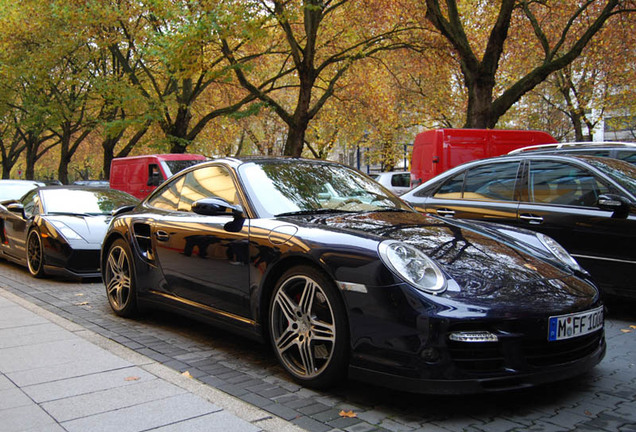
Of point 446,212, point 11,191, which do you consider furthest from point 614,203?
point 11,191

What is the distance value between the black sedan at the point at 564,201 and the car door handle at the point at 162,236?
9.16 feet

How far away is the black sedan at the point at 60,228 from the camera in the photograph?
821 centimetres

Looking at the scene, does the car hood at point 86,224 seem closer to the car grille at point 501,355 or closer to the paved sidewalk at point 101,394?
the paved sidewalk at point 101,394

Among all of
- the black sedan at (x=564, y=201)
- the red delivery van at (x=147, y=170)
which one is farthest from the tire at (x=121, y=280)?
the red delivery van at (x=147, y=170)

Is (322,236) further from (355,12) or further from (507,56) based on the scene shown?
(507,56)

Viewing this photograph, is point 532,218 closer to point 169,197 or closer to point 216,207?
point 216,207

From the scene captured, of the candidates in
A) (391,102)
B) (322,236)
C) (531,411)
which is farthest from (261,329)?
(391,102)

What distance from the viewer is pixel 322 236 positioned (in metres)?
3.72

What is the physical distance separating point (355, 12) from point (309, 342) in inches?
789

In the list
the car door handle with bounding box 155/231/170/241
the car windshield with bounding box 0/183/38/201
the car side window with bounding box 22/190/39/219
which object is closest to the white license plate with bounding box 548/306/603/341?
the car door handle with bounding box 155/231/170/241

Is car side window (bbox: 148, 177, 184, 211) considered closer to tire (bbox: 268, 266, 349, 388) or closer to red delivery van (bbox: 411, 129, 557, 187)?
tire (bbox: 268, 266, 349, 388)

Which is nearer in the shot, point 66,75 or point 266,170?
point 266,170

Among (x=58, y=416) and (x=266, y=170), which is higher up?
(x=266, y=170)

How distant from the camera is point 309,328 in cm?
370
